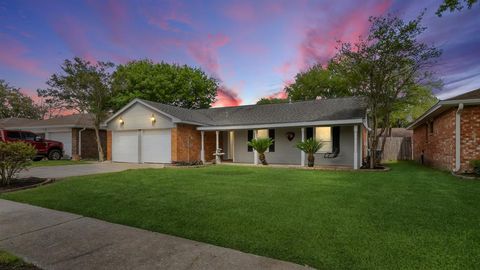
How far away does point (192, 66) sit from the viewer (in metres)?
35.8

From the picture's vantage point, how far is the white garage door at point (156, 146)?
16.2 metres

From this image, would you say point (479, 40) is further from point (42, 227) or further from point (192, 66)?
point (192, 66)

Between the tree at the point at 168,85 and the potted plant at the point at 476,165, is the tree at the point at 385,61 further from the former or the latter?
the tree at the point at 168,85

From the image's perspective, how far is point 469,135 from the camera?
1000cm

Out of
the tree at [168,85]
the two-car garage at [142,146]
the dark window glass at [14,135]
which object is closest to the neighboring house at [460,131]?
the two-car garage at [142,146]

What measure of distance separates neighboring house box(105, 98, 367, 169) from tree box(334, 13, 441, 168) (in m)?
1.28

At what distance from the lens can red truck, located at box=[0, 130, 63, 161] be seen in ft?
53.0

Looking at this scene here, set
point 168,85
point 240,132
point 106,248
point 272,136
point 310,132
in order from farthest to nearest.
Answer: point 168,85, point 240,132, point 272,136, point 310,132, point 106,248

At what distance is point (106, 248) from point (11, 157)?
672 cm

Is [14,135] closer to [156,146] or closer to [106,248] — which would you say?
[156,146]

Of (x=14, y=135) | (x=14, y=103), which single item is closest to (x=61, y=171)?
(x=14, y=135)

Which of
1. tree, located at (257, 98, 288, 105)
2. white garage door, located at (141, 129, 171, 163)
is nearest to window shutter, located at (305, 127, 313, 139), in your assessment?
white garage door, located at (141, 129, 171, 163)

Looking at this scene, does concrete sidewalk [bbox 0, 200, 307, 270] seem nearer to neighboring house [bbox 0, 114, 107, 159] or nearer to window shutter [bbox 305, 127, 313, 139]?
window shutter [bbox 305, 127, 313, 139]

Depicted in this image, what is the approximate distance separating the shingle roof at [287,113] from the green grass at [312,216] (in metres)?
7.33
